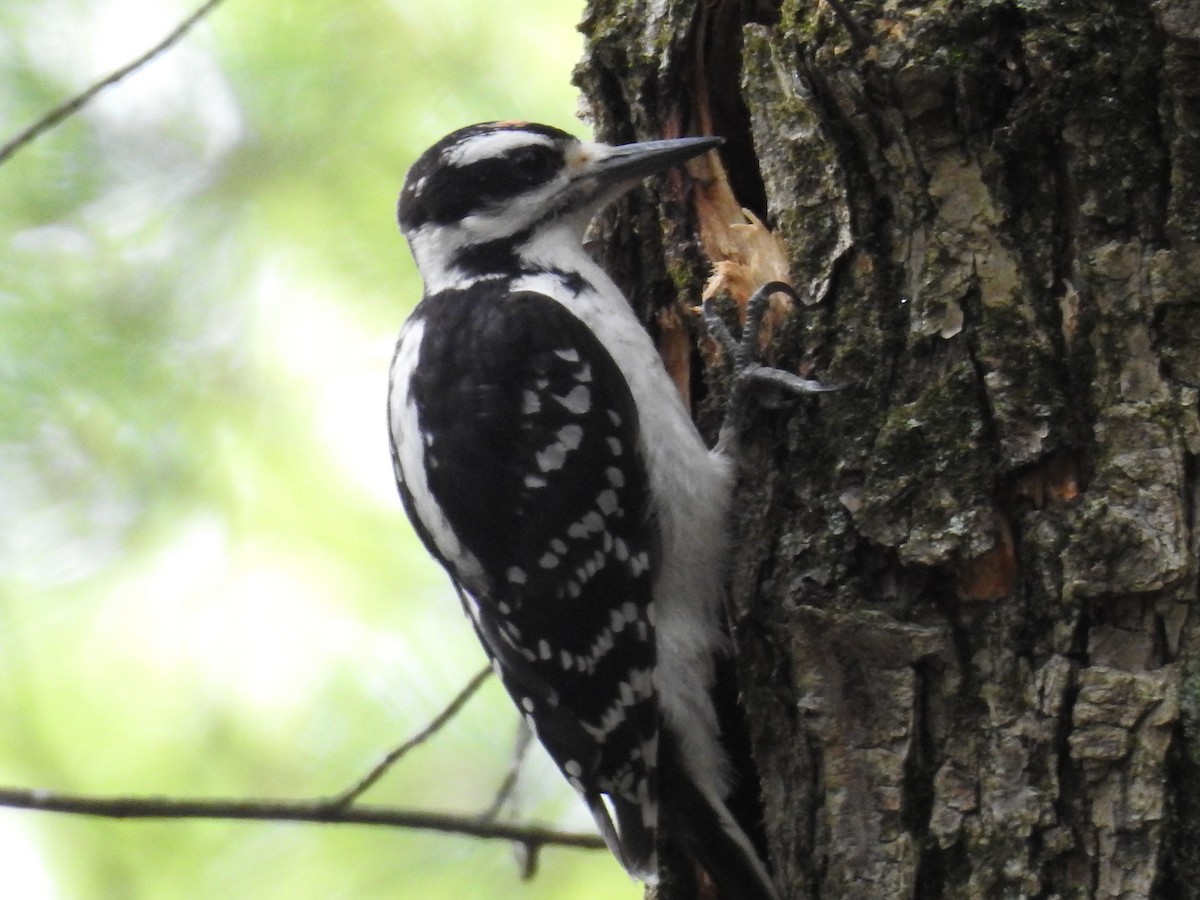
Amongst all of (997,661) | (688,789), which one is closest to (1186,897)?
(997,661)

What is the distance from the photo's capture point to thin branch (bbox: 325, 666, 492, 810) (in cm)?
248

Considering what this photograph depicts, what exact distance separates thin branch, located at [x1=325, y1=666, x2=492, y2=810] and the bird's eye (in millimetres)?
1175

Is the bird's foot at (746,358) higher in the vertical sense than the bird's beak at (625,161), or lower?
lower

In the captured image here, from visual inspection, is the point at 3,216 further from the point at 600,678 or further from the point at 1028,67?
the point at 1028,67

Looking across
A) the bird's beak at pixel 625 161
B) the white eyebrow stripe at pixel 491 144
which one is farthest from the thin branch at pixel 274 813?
the white eyebrow stripe at pixel 491 144

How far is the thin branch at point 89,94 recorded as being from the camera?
2.62 meters

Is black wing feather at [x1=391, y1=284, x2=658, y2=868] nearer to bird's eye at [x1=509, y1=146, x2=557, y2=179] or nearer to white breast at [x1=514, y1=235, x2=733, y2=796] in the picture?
white breast at [x1=514, y1=235, x2=733, y2=796]

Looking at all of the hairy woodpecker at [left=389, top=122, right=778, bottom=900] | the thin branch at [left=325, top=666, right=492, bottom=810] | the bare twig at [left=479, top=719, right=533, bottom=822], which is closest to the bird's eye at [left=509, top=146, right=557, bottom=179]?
the hairy woodpecker at [left=389, top=122, right=778, bottom=900]

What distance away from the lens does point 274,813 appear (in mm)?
2371

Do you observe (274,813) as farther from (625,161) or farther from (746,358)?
(625,161)

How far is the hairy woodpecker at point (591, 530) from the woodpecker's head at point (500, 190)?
18 cm

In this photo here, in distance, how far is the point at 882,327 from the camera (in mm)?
2348

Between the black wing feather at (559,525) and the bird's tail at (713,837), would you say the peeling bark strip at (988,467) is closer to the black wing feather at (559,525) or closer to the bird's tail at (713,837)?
the bird's tail at (713,837)

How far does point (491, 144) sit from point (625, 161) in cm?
40
